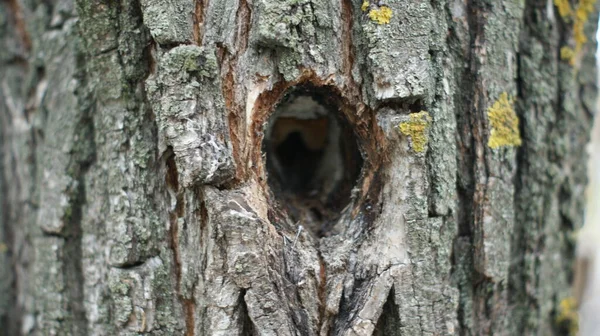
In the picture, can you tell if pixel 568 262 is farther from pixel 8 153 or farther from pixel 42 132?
pixel 8 153

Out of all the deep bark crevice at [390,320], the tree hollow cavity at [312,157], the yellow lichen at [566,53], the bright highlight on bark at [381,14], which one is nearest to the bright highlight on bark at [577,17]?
the yellow lichen at [566,53]

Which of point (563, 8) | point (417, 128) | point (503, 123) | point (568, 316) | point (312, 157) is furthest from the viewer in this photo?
point (312, 157)

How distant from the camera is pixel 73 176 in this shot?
4.91 ft

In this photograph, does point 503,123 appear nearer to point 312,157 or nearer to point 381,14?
point 381,14

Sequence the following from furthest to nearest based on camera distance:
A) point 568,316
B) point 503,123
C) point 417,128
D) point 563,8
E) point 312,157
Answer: point 312,157, point 568,316, point 563,8, point 503,123, point 417,128

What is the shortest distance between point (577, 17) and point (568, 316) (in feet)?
3.58

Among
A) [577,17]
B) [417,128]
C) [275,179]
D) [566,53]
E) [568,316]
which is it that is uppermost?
[577,17]

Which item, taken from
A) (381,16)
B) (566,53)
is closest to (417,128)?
(381,16)

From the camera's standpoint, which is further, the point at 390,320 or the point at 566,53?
the point at 566,53

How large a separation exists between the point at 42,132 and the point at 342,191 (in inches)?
42.1

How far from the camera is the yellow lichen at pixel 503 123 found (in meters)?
1.41

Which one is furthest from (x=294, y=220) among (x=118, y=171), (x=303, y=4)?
(x=303, y=4)

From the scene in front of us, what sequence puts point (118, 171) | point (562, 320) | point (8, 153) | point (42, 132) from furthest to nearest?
point (8, 153), point (562, 320), point (42, 132), point (118, 171)

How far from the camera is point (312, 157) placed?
7.39 ft
